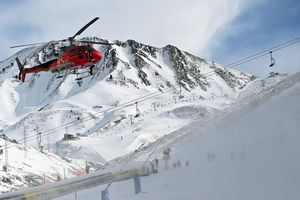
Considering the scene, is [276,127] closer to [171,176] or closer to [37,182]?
[171,176]

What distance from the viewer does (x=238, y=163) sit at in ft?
66.7

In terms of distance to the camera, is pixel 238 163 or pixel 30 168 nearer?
pixel 238 163

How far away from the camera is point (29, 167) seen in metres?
149

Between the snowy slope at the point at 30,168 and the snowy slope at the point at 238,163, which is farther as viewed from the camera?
the snowy slope at the point at 30,168

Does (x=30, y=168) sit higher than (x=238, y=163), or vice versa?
(x=30, y=168)

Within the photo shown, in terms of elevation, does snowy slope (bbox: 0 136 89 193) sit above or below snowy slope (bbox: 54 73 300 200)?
above

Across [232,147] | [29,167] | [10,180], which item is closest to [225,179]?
[232,147]

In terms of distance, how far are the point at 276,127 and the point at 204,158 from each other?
3939 millimetres

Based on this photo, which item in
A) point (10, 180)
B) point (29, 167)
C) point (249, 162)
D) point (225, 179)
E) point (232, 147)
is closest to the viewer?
point (225, 179)

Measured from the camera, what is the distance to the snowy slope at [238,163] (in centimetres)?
1608

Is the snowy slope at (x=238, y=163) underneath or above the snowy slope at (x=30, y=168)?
underneath

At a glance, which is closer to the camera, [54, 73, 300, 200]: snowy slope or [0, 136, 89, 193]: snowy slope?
[54, 73, 300, 200]: snowy slope

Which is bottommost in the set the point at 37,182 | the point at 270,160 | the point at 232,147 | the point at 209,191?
the point at 209,191

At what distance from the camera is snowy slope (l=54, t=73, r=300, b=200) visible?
633 inches
